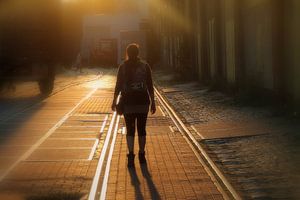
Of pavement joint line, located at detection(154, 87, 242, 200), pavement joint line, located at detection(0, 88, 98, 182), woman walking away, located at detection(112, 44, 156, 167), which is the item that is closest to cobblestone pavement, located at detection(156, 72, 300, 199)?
pavement joint line, located at detection(154, 87, 242, 200)

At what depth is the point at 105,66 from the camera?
80000mm

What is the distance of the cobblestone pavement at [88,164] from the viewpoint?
8281 millimetres

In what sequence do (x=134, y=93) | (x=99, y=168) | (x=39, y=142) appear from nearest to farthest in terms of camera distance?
(x=99, y=168), (x=134, y=93), (x=39, y=142)

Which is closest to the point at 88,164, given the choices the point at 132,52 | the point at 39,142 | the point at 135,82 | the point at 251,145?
the point at 135,82

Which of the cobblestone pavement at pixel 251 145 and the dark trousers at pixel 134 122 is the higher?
the dark trousers at pixel 134 122

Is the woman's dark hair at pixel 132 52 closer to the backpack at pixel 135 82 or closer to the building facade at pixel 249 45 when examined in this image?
the backpack at pixel 135 82

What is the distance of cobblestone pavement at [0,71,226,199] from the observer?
828 centimetres

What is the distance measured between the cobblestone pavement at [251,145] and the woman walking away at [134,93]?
137 centimetres

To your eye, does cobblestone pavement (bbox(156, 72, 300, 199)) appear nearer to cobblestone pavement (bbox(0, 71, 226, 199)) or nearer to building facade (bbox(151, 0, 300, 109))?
cobblestone pavement (bbox(0, 71, 226, 199))

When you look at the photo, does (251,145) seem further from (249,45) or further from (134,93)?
(249,45)

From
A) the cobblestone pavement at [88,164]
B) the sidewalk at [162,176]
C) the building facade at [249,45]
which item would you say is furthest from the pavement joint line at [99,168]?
the building facade at [249,45]

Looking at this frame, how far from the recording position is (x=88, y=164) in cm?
1048

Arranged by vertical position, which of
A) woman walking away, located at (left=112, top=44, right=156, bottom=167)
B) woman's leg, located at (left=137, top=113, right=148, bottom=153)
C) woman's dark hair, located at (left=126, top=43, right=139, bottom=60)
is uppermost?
woman's dark hair, located at (left=126, top=43, right=139, bottom=60)

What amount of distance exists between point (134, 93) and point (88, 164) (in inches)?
53.0
